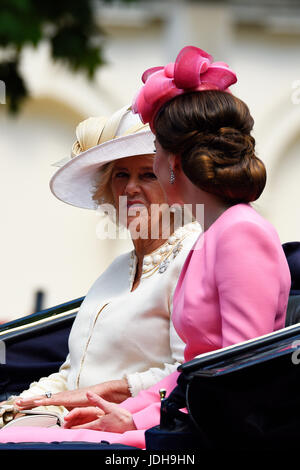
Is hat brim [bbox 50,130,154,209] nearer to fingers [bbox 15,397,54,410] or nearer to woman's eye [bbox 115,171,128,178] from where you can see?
woman's eye [bbox 115,171,128,178]

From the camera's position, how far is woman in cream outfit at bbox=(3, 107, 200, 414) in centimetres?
239

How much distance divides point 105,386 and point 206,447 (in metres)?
0.67

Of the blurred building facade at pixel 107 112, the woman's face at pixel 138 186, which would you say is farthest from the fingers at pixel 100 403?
the blurred building facade at pixel 107 112

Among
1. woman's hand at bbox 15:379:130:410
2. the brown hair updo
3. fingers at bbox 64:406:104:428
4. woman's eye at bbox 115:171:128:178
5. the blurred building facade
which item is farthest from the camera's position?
the blurred building facade

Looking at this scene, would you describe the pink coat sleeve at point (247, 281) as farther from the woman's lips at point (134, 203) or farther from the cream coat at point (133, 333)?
the woman's lips at point (134, 203)

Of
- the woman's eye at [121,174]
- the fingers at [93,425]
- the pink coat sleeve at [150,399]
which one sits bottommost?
the fingers at [93,425]

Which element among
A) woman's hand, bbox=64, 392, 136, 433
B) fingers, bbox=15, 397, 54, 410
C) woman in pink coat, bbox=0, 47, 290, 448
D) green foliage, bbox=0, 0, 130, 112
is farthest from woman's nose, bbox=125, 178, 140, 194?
green foliage, bbox=0, 0, 130, 112

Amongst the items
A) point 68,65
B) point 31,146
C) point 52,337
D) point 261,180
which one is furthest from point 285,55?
point 261,180

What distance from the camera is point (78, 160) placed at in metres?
2.71

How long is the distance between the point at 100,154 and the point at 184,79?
2.23ft

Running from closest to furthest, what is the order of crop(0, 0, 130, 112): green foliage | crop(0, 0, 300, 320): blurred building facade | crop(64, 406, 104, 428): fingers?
crop(64, 406, 104, 428): fingers
crop(0, 0, 130, 112): green foliage
crop(0, 0, 300, 320): blurred building facade

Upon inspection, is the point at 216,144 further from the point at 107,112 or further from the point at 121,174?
the point at 107,112

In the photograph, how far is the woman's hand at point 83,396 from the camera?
7.68 ft

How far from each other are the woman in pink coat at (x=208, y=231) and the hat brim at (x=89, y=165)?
44 centimetres
